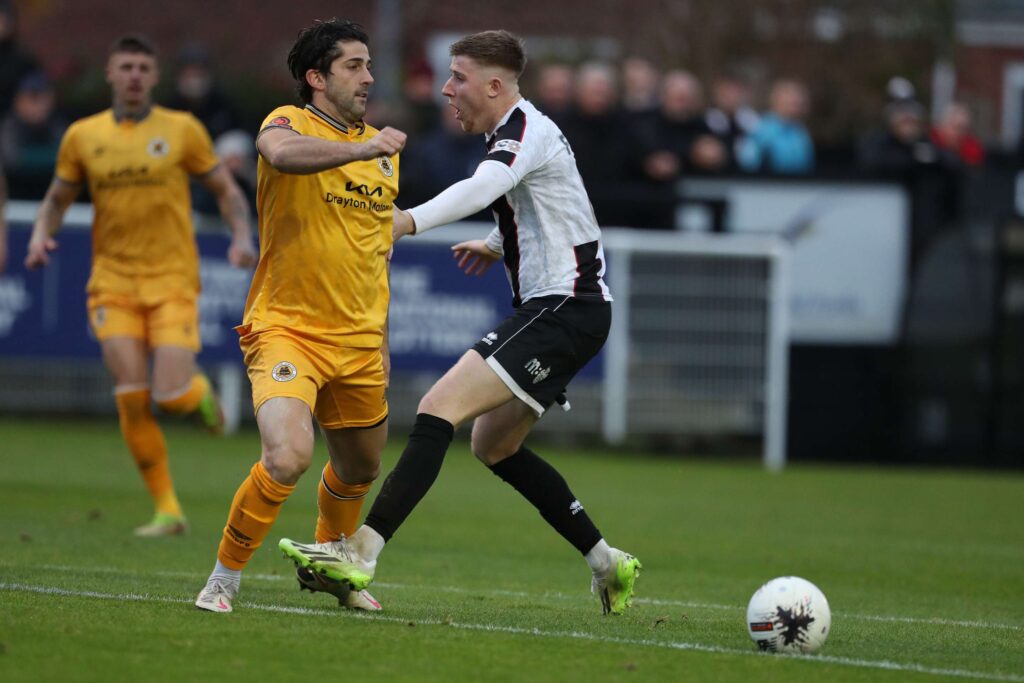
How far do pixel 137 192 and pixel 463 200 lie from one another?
418 centimetres

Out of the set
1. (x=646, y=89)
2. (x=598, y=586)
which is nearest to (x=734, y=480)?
(x=646, y=89)

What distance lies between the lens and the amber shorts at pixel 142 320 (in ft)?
34.9

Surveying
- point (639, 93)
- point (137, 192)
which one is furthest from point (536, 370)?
point (639, 93)

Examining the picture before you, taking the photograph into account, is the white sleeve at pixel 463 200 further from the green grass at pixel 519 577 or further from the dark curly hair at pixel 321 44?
the green grass at pixel 519 577

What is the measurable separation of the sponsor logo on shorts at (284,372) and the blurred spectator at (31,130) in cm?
1113

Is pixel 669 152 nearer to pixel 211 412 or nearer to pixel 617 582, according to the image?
pixel 211 412

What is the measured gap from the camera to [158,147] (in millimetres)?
10805

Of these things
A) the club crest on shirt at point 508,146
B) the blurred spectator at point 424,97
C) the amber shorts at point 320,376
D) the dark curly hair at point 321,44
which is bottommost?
the amber shorts at point 320,376

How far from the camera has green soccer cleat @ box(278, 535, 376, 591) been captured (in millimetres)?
6782

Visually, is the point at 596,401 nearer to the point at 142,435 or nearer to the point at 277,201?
the point at 142,435

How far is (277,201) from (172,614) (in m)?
1.76

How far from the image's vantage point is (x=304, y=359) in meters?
7.24

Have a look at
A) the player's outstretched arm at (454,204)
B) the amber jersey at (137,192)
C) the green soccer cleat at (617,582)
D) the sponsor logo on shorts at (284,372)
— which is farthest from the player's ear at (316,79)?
the amber jersey at (137,192)

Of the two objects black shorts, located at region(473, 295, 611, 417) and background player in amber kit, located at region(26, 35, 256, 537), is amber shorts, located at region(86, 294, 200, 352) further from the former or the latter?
black shorts, located at region(473, 295, 611, 417)
